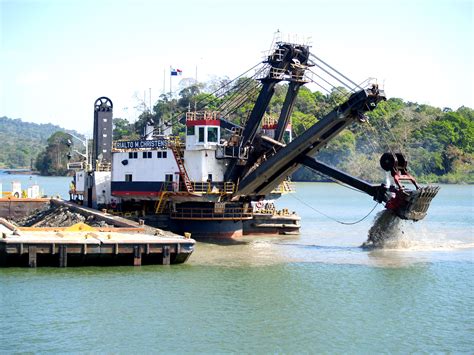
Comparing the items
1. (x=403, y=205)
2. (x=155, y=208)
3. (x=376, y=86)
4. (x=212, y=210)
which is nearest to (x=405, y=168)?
(x=403, y=205)

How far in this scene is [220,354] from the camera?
68.2 ft

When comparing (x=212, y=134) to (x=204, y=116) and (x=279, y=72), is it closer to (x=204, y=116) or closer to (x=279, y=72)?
(x=204, y=116)

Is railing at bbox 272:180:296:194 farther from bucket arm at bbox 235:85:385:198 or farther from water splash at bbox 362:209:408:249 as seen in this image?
water splash at bbox 362:209:408:249

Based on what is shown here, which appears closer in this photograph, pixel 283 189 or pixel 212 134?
pixel 212 134

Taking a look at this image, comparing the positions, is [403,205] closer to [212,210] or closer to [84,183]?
[212,210]

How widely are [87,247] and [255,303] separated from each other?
7.51 metres

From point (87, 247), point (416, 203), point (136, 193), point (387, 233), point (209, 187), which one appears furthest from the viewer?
point (136, 193)

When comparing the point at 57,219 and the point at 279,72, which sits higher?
the point at 279,72

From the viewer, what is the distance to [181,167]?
39.7 m

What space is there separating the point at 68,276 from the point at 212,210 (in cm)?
1174

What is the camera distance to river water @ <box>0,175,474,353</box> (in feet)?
71.5

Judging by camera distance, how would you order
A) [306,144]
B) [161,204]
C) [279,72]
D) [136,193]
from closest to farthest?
1. [306,144]
2. [279,72]
3. [161,204]
4. [136,193]

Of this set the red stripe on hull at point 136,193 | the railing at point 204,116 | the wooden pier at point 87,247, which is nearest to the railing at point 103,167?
the red stripe on hull at point 136,193

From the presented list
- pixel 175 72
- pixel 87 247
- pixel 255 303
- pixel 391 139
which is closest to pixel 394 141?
pixel 391 139
